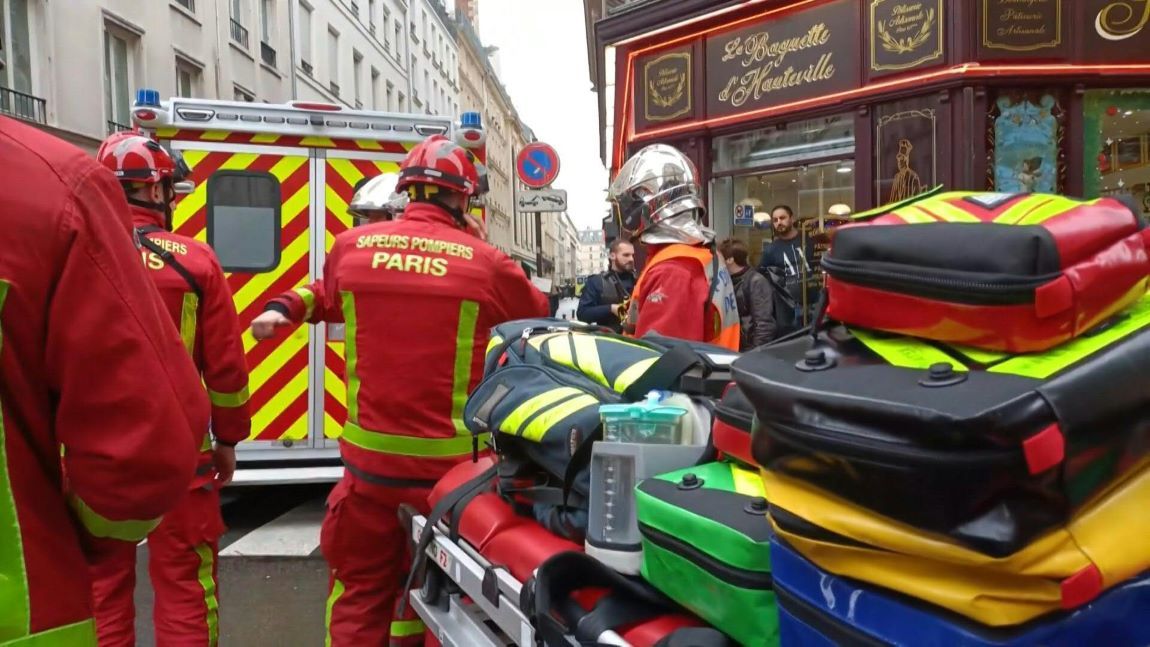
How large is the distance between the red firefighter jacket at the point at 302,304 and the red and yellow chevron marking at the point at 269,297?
8.29 ft

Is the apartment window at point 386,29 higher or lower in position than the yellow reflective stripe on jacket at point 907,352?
higher

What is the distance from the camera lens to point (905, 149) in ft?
26.9

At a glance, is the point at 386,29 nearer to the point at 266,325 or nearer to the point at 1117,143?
the point at 1117,143

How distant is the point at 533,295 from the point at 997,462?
7.10 feet

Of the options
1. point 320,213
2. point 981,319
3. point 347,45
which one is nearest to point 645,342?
point 981,319

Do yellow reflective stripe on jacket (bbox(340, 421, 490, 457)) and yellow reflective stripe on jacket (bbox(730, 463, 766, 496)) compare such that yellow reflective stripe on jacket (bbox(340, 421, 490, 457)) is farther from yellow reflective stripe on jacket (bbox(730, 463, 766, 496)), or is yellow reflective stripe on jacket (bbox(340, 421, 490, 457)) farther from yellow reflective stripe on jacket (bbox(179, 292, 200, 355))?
yellow reflective stripe on jacket (bbox(730, 463, 766, 496))

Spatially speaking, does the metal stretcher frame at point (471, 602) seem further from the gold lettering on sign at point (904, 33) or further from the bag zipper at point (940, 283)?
the gold lettering on sign at point (904, 33)

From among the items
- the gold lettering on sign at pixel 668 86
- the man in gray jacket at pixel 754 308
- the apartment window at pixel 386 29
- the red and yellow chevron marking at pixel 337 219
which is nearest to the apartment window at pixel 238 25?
the gold lettering on sign at pixel 668 86

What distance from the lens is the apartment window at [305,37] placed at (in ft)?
76.4

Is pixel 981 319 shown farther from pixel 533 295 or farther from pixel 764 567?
pixel 533 295

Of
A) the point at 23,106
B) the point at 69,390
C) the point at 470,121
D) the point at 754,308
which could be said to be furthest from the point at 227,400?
the point at 23,106

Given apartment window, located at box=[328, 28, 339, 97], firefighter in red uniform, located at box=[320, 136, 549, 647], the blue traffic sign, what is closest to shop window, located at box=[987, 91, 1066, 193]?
the blue traffic sign

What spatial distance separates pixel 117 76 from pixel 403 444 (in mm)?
14644

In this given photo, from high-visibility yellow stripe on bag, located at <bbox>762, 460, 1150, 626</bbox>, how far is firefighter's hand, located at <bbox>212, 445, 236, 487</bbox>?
247 cm
